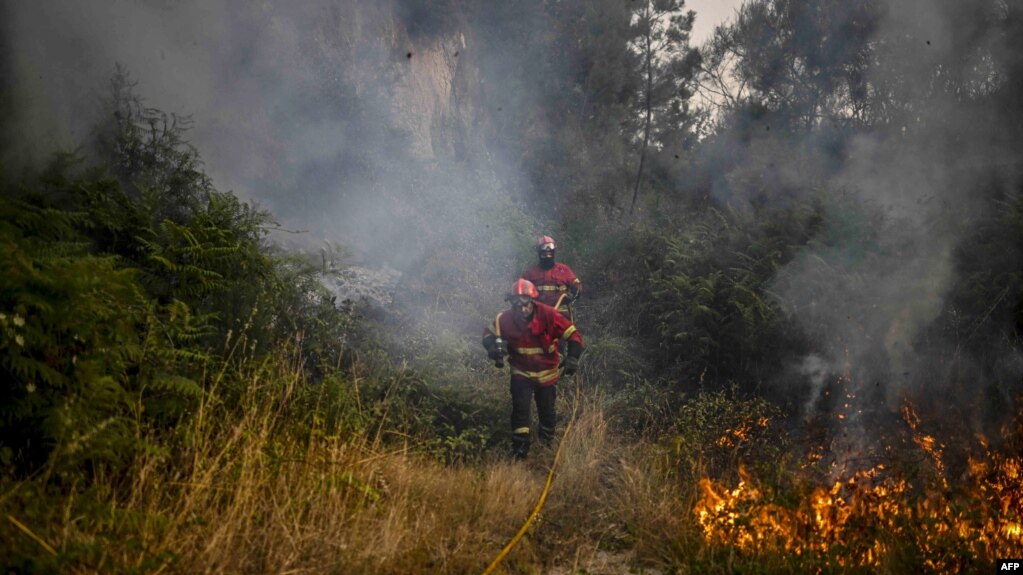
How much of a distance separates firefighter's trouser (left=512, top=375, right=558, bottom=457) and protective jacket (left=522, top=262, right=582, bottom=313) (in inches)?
104

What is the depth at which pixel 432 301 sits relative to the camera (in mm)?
11891

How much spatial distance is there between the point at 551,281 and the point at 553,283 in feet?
0.14

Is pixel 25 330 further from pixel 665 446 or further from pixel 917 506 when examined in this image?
pixel 917 506

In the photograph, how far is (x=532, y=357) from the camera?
22.2 ft

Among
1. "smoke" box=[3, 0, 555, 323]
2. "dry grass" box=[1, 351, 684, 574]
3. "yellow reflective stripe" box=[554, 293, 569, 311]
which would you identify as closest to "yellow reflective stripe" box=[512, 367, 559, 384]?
"dry grass" box=[1, 351, 684, 574]

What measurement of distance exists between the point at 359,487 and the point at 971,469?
16.1 feet

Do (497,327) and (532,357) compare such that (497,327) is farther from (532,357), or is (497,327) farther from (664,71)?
(664,71)

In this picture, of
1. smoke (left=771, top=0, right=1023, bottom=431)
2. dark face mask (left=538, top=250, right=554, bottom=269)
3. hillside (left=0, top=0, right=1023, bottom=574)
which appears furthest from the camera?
dark face mask (left=538, top=250, right=554, bottom=269)

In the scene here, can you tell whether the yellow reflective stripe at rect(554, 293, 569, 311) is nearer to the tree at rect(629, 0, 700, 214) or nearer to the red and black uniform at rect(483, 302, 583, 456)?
the red and black uniform at rect(483, 302, 583, 456)

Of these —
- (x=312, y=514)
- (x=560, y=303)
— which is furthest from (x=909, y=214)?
(x=312, y=514)

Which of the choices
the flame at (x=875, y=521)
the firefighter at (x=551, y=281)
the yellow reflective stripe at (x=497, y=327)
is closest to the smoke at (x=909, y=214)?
the flame at (x=875, y=521)

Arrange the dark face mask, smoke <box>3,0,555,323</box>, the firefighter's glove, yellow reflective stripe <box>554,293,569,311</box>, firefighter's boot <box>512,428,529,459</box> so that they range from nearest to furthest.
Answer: firefighter's boot <box>512,428,529,459</box>, the firefighter's glove, yellow reflective stripe <box>554,293,569,311</box>, smoke <box>3,0,555,323</box>, the dark face mask

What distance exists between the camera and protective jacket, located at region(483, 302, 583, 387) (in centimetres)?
678

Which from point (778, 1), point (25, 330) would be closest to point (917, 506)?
point (25, 330)
